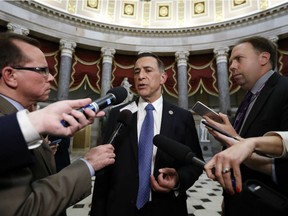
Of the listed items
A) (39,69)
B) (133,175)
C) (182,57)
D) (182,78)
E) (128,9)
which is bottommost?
(133,175)

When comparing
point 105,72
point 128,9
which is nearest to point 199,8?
point 128,9

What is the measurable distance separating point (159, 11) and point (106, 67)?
19.6ft

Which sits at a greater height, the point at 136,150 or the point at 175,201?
the point at 136,150

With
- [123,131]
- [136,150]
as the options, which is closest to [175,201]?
[136,150]

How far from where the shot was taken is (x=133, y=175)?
149 cm

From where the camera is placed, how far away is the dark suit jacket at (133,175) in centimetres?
140

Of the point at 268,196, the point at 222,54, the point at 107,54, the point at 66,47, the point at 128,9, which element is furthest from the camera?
the point at 128,9

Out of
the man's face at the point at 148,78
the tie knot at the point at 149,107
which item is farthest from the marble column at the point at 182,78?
the tie knot at the point at 149,107

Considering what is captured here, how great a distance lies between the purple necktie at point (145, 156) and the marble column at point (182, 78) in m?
10.8

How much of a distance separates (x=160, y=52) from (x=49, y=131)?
13.6m

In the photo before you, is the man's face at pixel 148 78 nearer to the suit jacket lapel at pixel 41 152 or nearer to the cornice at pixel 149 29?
the suit jacket lapel at pixel 41 152

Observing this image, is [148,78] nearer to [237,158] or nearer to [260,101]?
[260,101]

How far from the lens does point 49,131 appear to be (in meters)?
0.65

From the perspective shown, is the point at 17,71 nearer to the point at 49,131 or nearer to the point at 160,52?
the point at 49,131
